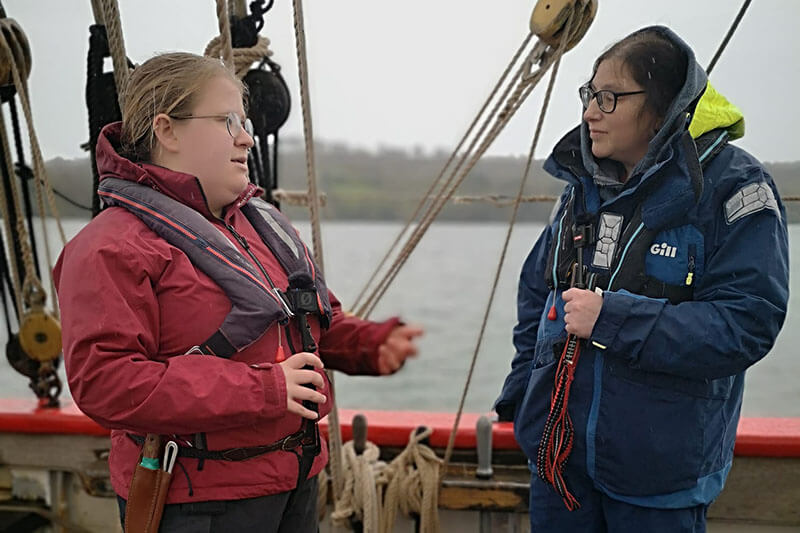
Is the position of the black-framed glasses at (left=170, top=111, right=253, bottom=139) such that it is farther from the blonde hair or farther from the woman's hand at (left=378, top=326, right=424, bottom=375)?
the woman's hand at (left=378, top=326, right=424, bottom=375)

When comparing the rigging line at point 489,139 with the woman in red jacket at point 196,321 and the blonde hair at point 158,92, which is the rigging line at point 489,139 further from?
the blonde hair at point 158,92

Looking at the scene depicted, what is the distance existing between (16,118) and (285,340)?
57.9 inches

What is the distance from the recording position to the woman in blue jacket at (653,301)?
1.33 m

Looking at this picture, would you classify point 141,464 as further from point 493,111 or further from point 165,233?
point 493,111

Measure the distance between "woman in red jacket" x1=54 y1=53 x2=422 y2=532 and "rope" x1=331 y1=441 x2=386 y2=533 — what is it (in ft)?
2.36

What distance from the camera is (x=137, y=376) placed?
1.07 m

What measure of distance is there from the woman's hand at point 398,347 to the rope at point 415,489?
2.91 ft

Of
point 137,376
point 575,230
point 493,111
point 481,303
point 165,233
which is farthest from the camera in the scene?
point 481,303

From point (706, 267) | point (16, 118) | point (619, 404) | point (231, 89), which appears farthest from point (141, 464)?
point (16, 118)

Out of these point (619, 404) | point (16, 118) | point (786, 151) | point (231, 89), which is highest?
point (231, 89)

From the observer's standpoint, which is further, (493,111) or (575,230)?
(493,111)

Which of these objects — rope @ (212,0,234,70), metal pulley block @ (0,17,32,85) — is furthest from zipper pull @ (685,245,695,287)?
metal pulley block @ (0,17,32,85)

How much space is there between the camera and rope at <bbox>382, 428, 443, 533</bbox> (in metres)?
2.09

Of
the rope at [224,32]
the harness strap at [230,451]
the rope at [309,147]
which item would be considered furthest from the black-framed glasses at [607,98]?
the harness strap at [230,451]
